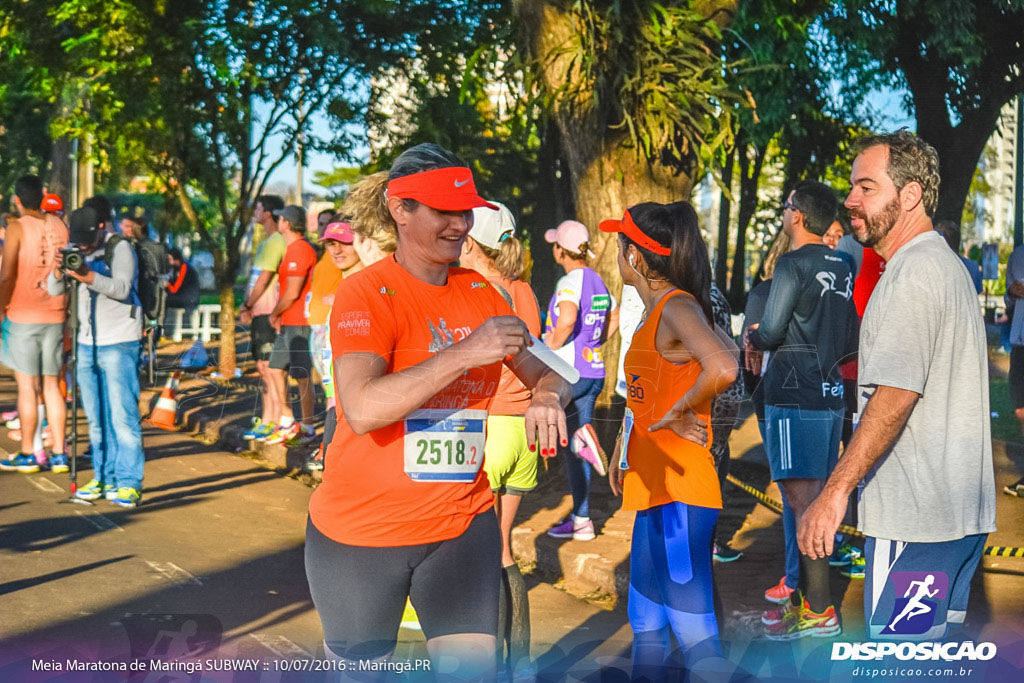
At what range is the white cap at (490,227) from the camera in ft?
15.3

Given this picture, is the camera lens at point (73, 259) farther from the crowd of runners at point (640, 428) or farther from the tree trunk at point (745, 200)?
the tree trunk at point (745, 200)

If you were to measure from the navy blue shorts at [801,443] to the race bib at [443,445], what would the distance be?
2605 millimetres

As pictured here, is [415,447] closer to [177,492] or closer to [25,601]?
[25,601]

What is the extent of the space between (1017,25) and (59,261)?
1114 centimetres

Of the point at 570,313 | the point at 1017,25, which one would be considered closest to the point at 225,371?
the point at 570,313

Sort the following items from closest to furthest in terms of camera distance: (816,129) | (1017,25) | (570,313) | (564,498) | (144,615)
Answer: (144,615) → (570,313) → (564,498) → (1017,25) → (816,129)

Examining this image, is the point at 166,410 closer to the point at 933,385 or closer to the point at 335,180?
the point at 933,385

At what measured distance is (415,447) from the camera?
299cm

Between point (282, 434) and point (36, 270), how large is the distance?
2.69 metres

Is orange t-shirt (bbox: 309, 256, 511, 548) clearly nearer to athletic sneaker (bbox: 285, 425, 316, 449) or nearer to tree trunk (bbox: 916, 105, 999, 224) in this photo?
athletic sneaker (bbox: 285, 425, 316, 449)

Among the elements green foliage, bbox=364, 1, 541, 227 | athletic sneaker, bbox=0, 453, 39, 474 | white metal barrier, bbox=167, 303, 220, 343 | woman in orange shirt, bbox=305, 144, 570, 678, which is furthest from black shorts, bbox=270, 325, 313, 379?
white metal barrier, bbox=167, 303, 220, 343

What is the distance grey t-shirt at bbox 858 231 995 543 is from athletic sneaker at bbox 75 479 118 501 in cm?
580

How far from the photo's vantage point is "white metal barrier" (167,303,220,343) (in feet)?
63.6

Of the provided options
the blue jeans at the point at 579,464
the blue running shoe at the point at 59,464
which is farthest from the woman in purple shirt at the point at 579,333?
the blue running shoe at the point at 59,464
